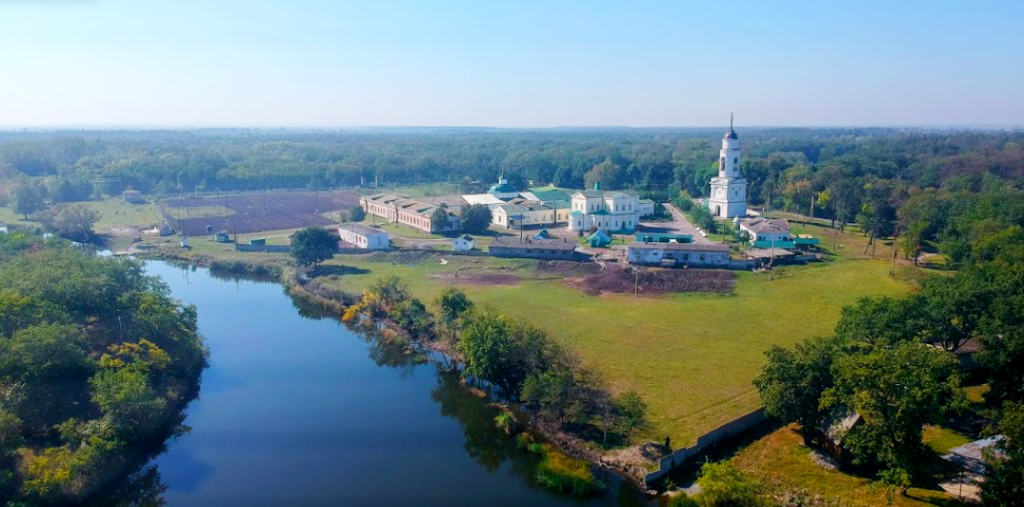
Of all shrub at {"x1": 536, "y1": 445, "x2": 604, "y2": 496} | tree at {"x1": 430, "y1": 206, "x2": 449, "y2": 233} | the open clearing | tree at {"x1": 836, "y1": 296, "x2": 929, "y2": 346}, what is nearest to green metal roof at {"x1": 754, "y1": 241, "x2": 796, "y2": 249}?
tree at {"x1": 836, "y1": 296, "x2": 929, "y2": 346}

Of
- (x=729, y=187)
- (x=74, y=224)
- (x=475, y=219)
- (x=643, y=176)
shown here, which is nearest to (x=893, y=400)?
(x=475, y=219)

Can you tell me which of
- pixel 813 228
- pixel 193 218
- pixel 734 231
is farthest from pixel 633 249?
pixel 193 218

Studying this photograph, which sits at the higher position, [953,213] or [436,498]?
[953,213]

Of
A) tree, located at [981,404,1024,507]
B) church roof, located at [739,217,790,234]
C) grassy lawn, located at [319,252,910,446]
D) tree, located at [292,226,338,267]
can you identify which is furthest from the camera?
church roof, located at [739,217,790,234]

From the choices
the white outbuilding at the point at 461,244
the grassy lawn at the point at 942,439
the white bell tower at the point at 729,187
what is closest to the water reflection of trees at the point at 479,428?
the grassy lawn at the point at 942,439

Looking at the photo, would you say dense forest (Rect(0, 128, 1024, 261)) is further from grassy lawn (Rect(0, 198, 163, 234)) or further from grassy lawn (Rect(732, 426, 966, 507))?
grassy lawn (Rect(732, 426, 966, 507))

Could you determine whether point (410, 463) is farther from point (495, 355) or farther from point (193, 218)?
point (193, 218)

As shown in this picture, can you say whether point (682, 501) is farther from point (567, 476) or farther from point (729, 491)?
point (567, 476)
